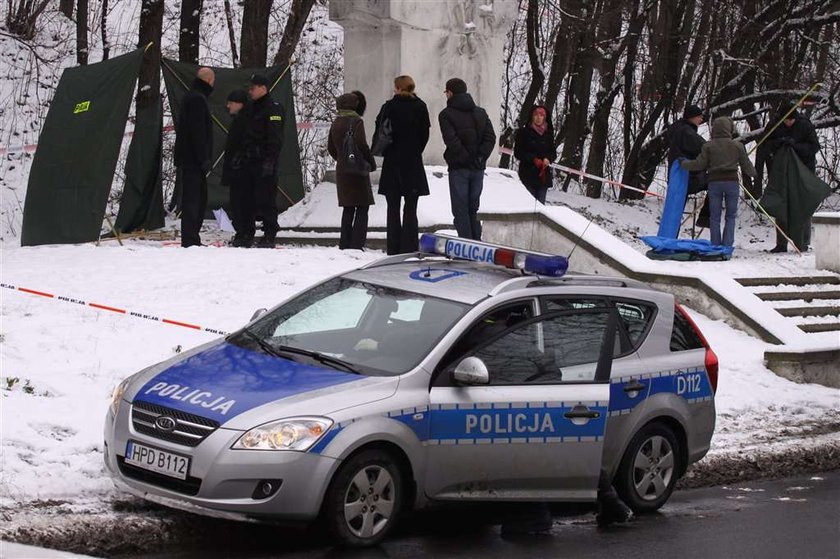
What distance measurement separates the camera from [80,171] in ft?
54.8

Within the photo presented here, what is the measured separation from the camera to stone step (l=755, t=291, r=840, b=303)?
52.0 feet

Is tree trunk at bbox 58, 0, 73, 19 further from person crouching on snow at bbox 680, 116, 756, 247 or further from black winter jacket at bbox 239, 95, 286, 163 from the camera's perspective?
person crouching on snow at bbox 680, 116, 756, 247

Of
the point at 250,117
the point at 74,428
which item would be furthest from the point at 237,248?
the point at 74,428

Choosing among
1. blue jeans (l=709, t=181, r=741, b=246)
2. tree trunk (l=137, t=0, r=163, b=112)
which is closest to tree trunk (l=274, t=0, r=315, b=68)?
tree trunk (l=137, t=0, r=163, b=112)

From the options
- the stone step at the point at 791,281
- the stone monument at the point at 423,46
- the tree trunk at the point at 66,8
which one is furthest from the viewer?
the tree trunk at the point at 66,8

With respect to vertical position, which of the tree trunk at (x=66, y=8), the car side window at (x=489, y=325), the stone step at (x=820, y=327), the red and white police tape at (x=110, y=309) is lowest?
the stone step at (x=820, y=327)

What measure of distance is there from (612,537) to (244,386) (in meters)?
2.35

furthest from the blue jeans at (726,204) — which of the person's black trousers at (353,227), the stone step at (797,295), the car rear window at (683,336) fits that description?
the car rear window at (683,336)

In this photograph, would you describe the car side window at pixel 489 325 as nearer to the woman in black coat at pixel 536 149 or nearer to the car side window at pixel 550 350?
the car side window at pixel 550 350

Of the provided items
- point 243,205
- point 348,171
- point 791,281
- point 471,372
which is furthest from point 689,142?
point 471,372

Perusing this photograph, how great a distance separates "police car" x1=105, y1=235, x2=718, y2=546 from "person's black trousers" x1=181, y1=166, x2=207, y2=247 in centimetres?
695

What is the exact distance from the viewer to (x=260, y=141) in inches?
634

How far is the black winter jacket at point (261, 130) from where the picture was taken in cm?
1606

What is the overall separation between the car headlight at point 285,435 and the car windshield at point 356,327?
25.7 inches
